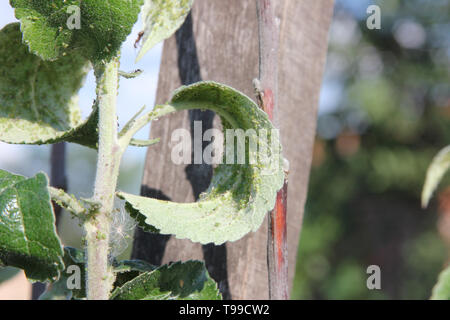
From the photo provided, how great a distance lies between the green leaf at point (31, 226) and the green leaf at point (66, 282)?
0.39 ft

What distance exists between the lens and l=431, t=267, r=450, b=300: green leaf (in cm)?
63

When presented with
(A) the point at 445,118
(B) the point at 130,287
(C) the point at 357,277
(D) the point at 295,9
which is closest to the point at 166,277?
(B) the point at 130,287

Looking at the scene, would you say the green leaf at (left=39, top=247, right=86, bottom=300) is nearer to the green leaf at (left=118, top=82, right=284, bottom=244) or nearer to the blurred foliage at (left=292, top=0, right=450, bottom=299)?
the green leaf at (left=118, top=82, right=284, bottom=244)

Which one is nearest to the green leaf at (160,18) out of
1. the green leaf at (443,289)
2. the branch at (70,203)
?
the branch at (70,203)

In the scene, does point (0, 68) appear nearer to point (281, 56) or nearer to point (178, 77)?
point (178, 77)

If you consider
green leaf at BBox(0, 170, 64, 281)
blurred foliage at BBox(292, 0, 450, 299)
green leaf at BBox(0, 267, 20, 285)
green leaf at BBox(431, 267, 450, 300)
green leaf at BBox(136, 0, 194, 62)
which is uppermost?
blurred foliage at BBox(292, 0, 450, 299)

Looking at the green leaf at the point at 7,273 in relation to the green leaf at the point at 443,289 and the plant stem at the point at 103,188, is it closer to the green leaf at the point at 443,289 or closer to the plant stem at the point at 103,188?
the plant stem at the point at 103,188

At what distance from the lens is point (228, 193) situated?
0.53 metres

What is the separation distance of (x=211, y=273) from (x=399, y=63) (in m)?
4.76

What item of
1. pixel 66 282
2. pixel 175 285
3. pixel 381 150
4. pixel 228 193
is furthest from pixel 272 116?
pixel 381 150

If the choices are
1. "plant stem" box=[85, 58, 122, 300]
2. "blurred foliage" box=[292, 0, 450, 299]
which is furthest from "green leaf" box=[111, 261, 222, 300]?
"blurred foliage" box=[292, 0, 450, 299]

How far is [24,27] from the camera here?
0.46m

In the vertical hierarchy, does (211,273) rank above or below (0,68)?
below

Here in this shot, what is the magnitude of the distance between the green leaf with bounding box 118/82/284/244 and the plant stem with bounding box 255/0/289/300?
1.3 inches
